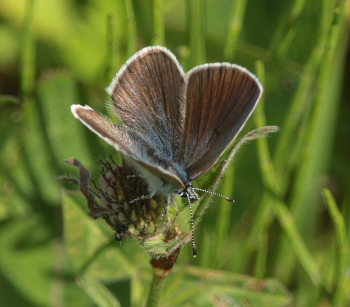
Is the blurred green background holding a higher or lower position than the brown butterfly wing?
lower

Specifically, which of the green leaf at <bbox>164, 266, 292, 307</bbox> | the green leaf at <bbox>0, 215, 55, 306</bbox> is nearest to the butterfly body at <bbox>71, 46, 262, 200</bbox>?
the green leaf at <bbox>164, 266, 292, 307</bbox>

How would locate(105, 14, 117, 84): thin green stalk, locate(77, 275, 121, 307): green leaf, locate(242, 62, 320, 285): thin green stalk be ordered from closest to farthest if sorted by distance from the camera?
locate(77, 275, 121, 307): green leaf → locate(105, 14, 117, 84): thin green stalk → locate(242, 62, 320, 285): thin green stalk

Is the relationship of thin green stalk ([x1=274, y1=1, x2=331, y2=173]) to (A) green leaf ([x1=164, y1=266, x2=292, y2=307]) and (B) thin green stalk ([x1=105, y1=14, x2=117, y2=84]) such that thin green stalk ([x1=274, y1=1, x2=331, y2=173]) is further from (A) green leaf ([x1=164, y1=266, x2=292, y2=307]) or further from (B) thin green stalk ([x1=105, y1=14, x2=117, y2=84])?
(B) thin green stalk ([x1=105, y1=14, x2=117, y2=84])

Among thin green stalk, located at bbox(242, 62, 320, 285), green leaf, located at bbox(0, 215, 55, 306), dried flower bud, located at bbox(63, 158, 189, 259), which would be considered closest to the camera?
dried flower bud, located at bbox(63, 158, 189, 259)

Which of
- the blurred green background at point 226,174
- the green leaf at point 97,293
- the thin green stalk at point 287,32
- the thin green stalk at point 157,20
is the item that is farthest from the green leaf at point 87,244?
the thin green stalk at point 287,32

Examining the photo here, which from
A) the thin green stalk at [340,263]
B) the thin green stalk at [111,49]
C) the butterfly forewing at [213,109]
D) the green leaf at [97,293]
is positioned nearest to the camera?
the butterfly forewing at [213,109]

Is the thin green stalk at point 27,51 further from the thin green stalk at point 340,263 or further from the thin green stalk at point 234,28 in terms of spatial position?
the thin green stalk at point 340,263

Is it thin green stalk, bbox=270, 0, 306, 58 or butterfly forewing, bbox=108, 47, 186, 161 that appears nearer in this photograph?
butterfly forewing, bbox=108, 47, 186, 161
